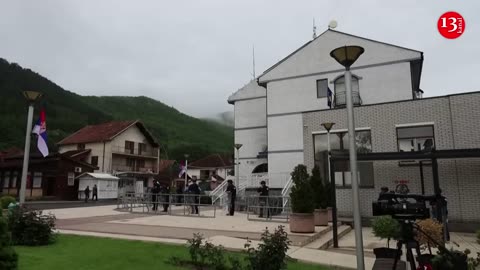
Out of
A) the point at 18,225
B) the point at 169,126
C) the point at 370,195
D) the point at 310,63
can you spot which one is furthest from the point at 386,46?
the point at 169,126

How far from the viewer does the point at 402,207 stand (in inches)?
202

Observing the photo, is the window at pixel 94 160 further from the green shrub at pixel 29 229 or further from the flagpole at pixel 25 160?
the green shrub at pixel 29 229

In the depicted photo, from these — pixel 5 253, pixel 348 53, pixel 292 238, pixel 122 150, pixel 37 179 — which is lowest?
pixel 292 238

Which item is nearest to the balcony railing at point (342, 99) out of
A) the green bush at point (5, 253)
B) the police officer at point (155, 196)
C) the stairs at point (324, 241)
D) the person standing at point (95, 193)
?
the stairs at point (324, 241)

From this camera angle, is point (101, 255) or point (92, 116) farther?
point (92, 116)

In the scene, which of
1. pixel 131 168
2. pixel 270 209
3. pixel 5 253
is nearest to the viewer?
pixel 5 253

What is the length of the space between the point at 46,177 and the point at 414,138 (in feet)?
131

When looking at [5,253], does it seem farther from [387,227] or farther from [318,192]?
[318,192]

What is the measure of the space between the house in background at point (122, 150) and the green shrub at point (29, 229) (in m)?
40.5

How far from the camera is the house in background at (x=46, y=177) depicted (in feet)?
136

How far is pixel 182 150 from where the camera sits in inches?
3839

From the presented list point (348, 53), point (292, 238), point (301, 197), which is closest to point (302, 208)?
point (301, 197)

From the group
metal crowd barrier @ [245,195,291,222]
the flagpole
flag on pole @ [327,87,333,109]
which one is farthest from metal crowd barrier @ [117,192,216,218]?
flag on pole @ [327,87,333,109]

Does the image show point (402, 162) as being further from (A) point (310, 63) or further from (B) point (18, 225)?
(B) point (18, 225)
